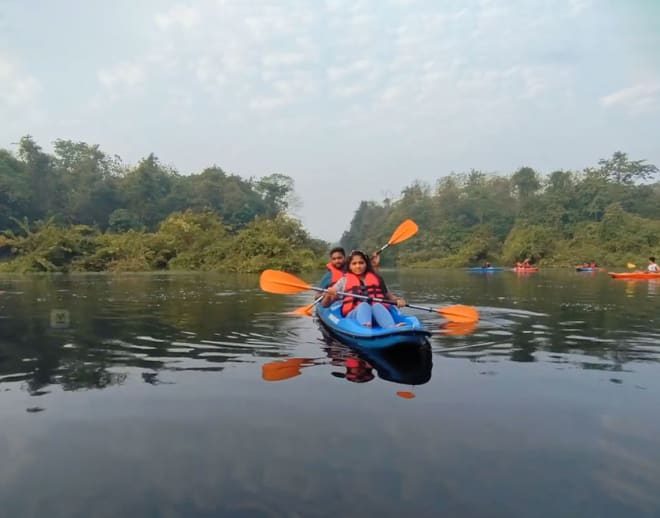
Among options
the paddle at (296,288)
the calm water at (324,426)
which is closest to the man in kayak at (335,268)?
the paddle at (296,288)

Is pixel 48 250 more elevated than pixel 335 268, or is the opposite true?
pixel 48 250

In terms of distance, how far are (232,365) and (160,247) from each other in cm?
2627

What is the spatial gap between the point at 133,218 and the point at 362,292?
3809cm

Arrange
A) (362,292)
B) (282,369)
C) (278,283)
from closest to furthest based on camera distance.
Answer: (282,369) < (362,292) < (278,283)

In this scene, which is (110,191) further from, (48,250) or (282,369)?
(282,369)

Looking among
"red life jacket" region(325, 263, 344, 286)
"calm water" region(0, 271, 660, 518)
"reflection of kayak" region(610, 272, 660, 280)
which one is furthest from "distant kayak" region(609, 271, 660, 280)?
"red life jacket" region(325, 263, 344, 286)

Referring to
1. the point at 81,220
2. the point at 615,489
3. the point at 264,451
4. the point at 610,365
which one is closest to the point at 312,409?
the point at 264,451

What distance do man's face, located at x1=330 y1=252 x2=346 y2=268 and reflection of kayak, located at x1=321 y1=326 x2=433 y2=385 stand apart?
2.24 meters

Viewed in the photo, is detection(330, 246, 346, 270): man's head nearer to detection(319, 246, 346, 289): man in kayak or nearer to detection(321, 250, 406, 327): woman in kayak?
detection(319, 246, 346, 289): man in kayak

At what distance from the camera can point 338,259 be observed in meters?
8.35

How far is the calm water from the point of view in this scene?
8.44 feet

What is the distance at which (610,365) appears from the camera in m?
5.27

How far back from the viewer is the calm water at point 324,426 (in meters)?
2.57

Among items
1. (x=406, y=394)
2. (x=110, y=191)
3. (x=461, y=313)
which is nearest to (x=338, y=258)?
(x=461, y=313)
